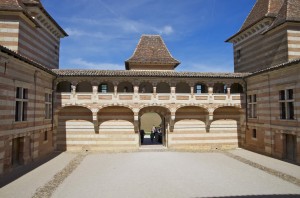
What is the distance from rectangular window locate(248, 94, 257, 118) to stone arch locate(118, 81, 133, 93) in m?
9.75

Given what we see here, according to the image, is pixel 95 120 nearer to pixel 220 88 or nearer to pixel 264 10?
pixel 220 88

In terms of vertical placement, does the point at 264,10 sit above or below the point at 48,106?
above

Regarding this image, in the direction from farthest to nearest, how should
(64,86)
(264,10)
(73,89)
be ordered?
1. (264,10)
2. (64,86)
3. (73,89)

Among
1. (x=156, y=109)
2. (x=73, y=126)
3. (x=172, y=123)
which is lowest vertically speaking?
(x=73, y=126)

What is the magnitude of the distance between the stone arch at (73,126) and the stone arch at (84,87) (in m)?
1.63

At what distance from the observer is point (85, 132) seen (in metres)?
20.4

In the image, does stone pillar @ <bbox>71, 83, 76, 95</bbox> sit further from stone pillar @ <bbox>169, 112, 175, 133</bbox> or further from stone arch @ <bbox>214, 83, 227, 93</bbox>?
stone arch @ <bbox>214, 83, 227, 93</bbox>

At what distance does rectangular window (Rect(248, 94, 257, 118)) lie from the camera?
20219 millimetres

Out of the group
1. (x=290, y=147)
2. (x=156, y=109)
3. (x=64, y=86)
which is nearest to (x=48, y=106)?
(x=64, y=86)

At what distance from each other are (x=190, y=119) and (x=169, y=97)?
272cm

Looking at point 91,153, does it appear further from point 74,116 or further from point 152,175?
point 152,175

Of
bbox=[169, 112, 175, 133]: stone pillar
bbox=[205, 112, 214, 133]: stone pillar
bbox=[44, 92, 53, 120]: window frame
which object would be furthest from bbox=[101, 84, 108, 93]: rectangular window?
bbox=[205, 112, 214, 133]: stone pillar

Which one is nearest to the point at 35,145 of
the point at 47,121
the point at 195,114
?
the point at 47,121

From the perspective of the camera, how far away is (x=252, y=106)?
20469 millimetres
